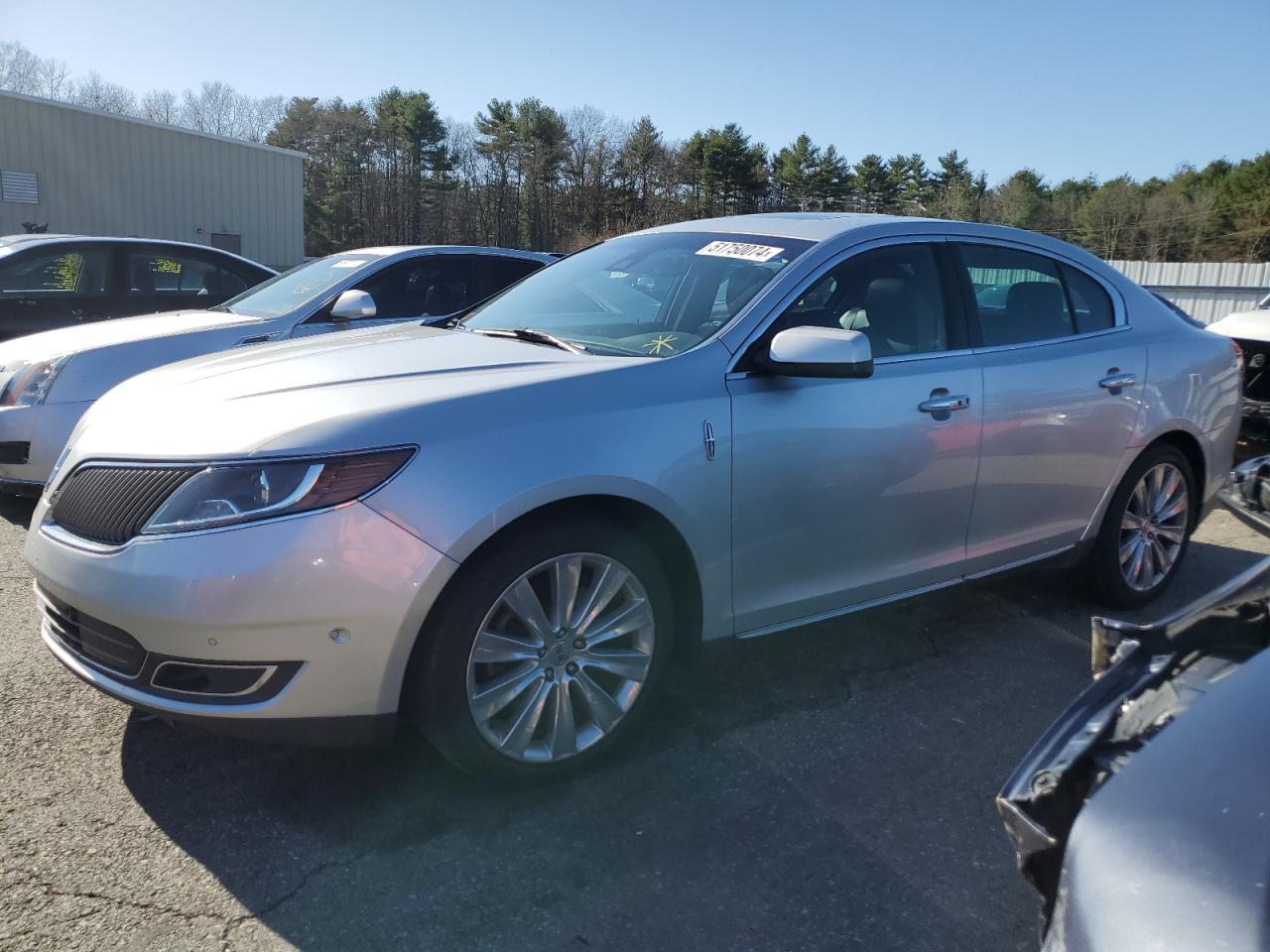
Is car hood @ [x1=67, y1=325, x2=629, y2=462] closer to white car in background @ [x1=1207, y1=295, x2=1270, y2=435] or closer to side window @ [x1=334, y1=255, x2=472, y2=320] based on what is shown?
side window @ [x1=334, y1=255, x2=472, y2=320]

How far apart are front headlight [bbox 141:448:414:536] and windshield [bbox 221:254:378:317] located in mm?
4153

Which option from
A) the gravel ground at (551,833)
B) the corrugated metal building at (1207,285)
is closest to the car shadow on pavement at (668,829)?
the gravel ground at (551,833)

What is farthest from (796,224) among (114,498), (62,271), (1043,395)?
(62,271)

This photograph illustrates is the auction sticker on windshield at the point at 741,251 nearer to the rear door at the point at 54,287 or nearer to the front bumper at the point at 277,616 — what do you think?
the front bumper at the point at 277,616

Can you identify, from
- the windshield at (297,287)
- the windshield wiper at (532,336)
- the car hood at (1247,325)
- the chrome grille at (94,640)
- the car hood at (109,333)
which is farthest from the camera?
the car hood at (1247,325)

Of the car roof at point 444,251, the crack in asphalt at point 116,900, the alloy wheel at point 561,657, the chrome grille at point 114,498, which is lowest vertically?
the crack in asphalt at point 116,900

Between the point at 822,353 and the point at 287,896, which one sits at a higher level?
the point at 822,353

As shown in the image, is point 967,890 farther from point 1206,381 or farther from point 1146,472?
point 1206,381

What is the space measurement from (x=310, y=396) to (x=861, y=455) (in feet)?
5.81

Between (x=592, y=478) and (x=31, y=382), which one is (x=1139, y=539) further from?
(x=31, y=382)

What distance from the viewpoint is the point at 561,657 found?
286 cm

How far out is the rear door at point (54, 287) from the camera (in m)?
7.35

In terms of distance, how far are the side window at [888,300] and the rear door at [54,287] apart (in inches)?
247

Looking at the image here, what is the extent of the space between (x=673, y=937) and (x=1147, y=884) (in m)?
1.22
